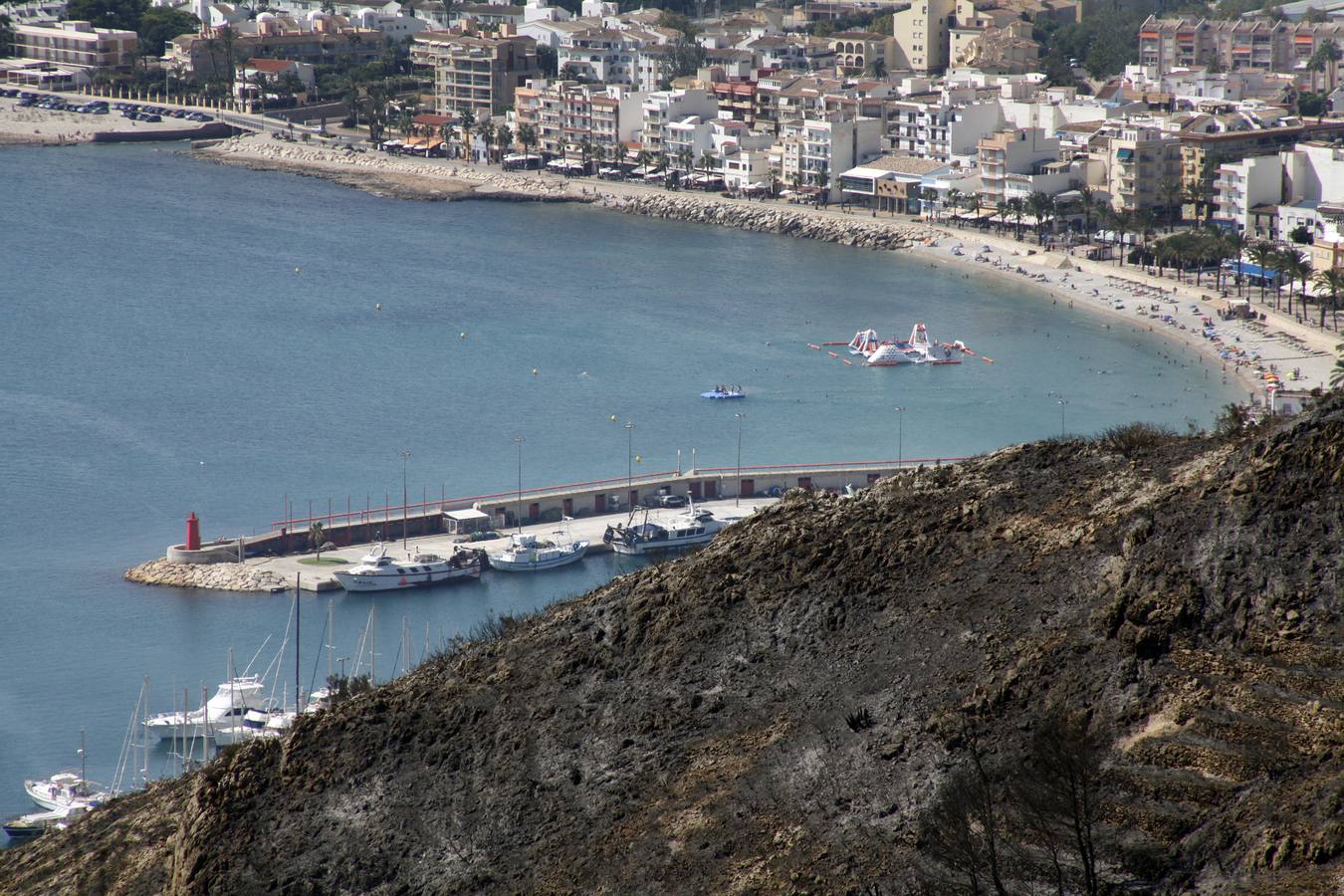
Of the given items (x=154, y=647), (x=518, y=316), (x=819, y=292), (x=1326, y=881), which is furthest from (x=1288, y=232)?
(x=1326, y=881)

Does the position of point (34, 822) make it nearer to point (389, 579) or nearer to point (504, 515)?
point (389, 579)

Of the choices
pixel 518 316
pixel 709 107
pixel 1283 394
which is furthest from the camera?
pixel 709 107

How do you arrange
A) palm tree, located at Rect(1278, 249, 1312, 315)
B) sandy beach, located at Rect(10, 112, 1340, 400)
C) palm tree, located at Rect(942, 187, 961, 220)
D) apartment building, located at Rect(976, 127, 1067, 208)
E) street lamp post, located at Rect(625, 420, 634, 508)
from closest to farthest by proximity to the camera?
street lamp post, located at Rect(625, 420, 634, 508)
sandy beach, located at Rect(10, 112, 1340, 400)
palm tree, located at Rect(1278, 249, 1312, 315)
apartment building, located at Rect(976, 127, 1067, 208)
palm tree, located at Rect(942, 187, 961, 220)

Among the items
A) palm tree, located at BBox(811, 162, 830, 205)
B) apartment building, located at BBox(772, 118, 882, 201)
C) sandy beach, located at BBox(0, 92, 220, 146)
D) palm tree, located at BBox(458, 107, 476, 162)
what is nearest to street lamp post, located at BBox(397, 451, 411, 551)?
palm tree, located at BBox(811, 162, 830, 205)

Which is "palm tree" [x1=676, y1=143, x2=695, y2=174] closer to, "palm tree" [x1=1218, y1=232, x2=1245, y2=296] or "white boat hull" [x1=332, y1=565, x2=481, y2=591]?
"palm tree" [x1=1218, y1=232, x2=1245, y2=296]

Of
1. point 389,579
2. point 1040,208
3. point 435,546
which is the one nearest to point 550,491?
point 435,546

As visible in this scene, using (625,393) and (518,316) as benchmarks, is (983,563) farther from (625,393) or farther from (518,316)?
(518,316)
